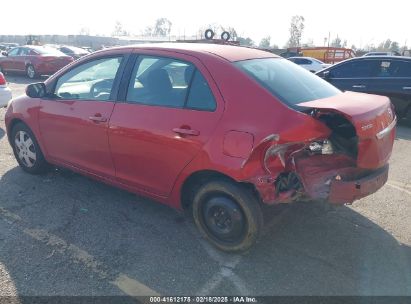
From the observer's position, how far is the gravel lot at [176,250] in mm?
2736

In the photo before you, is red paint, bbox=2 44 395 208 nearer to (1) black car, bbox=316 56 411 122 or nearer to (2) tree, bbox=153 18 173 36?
(1) black car, bbox=316 56 411 122

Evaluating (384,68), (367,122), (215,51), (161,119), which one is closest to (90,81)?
(161,119)

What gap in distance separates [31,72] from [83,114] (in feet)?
47.3

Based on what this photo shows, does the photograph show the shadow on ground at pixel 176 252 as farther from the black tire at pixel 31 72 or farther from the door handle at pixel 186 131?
the black tire at pixel 31 72

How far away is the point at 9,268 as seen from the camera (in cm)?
291

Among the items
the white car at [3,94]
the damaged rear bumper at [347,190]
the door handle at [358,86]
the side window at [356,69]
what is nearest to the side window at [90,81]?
the damaged rear bumper at [347,190]

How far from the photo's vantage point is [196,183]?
3303mm

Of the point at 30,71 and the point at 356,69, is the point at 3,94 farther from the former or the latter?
the point at 30,71

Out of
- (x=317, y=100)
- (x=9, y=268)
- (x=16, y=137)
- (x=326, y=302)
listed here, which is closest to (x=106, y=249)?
(x=9, y=268)

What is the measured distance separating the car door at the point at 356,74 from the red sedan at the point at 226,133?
5512 mm

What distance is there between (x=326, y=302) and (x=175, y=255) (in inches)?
50.3

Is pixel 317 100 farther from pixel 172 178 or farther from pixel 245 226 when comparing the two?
pixel 172 178

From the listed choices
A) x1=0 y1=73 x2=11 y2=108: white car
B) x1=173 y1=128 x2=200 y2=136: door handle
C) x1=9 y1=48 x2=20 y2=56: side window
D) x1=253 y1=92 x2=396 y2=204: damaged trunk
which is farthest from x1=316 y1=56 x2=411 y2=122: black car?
x1=9 y1=48 x2=20 y2=56: side window

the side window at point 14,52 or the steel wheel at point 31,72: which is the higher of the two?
the side window at point 14,52
